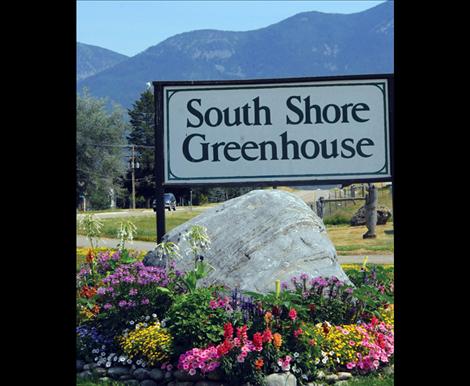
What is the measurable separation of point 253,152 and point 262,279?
59.0 inches

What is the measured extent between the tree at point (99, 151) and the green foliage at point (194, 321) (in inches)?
1427

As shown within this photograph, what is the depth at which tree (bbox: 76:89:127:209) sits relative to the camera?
143ft

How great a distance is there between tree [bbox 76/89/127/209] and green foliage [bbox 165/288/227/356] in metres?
36.2

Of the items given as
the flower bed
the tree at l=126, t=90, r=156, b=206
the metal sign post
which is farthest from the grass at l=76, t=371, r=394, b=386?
the tree at l=126, t=90, r=156, b=206

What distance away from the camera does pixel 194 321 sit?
6.82 m

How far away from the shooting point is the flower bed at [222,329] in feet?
21.8

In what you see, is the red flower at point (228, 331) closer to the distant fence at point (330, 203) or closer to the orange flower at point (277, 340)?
the orange flower at point (277, 340)

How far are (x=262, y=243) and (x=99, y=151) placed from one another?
38.6 meters

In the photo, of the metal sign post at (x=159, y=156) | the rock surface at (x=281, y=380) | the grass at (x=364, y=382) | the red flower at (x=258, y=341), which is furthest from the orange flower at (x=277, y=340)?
the metal sign post at (x=159, y=156)

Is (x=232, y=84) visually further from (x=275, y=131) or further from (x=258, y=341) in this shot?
(x=258, y=341)

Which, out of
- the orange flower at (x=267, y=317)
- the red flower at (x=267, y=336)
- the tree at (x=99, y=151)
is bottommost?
the red flower at (x=267, y=336)

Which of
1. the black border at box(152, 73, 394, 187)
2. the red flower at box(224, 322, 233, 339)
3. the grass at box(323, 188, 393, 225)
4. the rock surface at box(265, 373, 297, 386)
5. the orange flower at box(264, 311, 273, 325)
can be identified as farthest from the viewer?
the grass at box(323, 188, 393, 225)

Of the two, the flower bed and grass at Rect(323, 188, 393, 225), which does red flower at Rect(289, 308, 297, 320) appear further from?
grass at Rect(323, 188, 393, 225)
